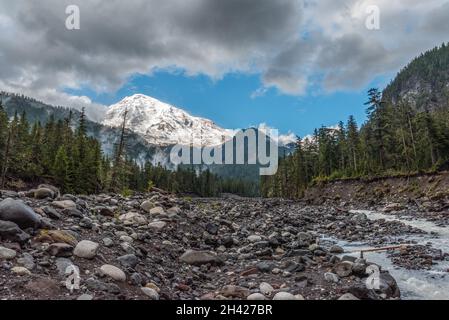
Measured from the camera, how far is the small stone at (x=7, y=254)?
268 inches

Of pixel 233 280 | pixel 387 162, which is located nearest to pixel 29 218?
pixel 233 280

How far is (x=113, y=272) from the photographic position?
7406 mm

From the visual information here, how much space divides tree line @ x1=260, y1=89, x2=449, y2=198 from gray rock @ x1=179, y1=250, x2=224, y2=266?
128 feet

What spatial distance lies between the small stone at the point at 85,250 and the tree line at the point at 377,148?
43.2 m

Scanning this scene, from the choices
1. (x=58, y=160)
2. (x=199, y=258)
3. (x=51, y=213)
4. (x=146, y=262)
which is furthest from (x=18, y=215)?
(x=58, y=160)

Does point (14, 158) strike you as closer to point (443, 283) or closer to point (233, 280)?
point (233, 280)

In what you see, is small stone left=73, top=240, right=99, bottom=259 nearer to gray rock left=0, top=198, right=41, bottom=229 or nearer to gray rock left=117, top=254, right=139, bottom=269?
gray rock left=117, top=254, right=139, bottom=269

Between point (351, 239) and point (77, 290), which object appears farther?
point (351, 239)

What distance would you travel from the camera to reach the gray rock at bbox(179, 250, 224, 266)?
1106 centimetres

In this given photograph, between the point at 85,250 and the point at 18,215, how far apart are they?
1.89 meters

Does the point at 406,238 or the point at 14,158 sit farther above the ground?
the point at 14,158

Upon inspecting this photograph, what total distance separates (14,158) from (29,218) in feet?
185

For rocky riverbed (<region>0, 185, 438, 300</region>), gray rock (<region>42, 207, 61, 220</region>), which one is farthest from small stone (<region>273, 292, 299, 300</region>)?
gray rock (<region>42, 207, 61, 220</region>)
